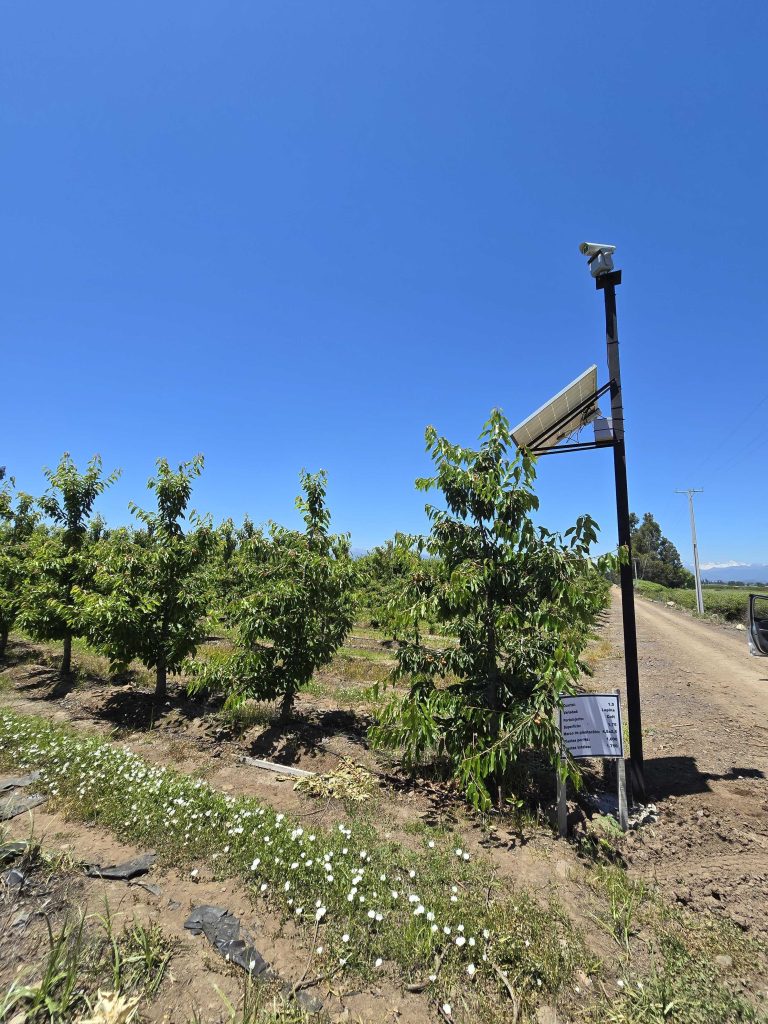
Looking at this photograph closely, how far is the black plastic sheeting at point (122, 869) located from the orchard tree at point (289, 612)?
9.58ft

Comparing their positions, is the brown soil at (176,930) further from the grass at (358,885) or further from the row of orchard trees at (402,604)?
the row of orchard trees at (402,604)

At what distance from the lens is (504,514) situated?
17.0ft

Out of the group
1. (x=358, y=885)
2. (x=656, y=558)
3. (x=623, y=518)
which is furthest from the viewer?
(x=656, y=558)

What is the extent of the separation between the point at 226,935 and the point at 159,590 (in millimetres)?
7196

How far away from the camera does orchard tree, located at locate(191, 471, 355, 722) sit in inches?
288

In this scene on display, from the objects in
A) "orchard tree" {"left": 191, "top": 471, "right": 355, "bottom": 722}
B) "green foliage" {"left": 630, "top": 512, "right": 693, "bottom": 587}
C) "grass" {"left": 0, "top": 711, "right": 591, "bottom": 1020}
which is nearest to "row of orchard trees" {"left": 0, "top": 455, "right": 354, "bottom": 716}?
"orchard tree" {"left": 191, "top": 471, "right": 355, "bottom": 722}

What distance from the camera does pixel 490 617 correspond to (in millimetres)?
5148

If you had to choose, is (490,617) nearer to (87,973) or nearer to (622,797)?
(622,797)

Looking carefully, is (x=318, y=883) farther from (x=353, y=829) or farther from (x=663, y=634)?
(x=663, y=634)

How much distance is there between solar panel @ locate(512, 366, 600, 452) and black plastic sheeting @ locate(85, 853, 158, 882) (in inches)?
233

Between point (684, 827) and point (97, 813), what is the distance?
21.9 ft

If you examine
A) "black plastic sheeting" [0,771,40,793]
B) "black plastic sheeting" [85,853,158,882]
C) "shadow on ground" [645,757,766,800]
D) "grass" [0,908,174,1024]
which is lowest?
"black plastic sheeting" [0,771,40,793]

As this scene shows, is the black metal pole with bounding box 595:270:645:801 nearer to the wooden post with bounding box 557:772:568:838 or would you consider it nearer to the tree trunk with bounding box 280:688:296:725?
the wooden post with bounding box 557:772:568:838

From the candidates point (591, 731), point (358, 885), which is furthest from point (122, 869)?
point (591, 731)
